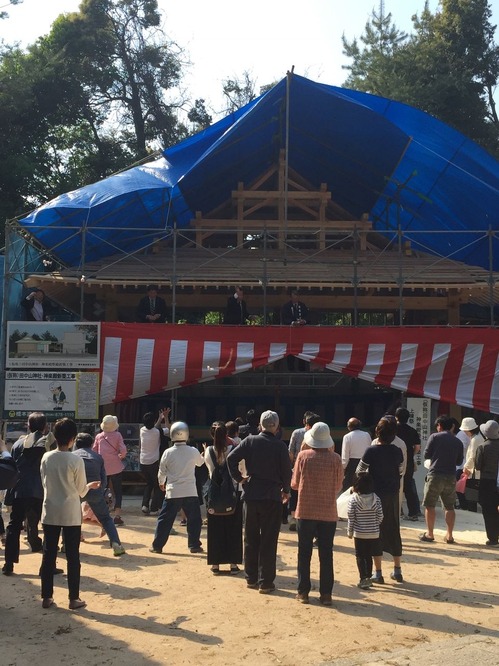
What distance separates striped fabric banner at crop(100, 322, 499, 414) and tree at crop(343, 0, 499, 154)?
19.0m

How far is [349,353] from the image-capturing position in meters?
13.5

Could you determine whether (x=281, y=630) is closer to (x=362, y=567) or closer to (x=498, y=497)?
(x=362, y=567)

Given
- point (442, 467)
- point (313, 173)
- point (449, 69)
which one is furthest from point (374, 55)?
point (442, 467)

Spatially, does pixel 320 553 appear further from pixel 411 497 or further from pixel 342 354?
pixel 342 354

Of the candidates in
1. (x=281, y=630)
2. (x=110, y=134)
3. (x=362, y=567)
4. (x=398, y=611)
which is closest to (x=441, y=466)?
(x=362, y=567)

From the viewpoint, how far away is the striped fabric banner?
13508 millimetres

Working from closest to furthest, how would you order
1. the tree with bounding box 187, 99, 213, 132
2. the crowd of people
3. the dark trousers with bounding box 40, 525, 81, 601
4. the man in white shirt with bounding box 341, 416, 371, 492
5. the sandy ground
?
the sandy ground
the dark trousers with bounding box 40, 525, 81, 601
the crowd of people
the man in white shirt with bounding box 341, 416, 371, 492
the tree with bounding box 187, 99, 213, 132

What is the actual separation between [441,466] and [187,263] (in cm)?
814

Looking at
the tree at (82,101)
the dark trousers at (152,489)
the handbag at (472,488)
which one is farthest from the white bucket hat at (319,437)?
the tree at (82,101)

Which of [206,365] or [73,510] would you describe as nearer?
[73,510]

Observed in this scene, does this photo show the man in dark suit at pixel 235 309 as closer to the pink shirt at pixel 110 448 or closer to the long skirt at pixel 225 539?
the pink shirt at pixel 110 448

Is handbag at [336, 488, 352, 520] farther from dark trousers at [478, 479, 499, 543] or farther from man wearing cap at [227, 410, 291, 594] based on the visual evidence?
dark trousers at [478, 479, 499, 543]

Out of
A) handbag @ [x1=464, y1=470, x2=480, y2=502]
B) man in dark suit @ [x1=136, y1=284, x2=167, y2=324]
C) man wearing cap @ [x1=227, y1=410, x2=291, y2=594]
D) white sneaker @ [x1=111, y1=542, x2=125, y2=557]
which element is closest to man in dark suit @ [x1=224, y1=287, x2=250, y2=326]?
man in dark suit @ [x1=136, y1=284, x2=167, y2=324]

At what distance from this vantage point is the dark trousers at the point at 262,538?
7008 millimetres
